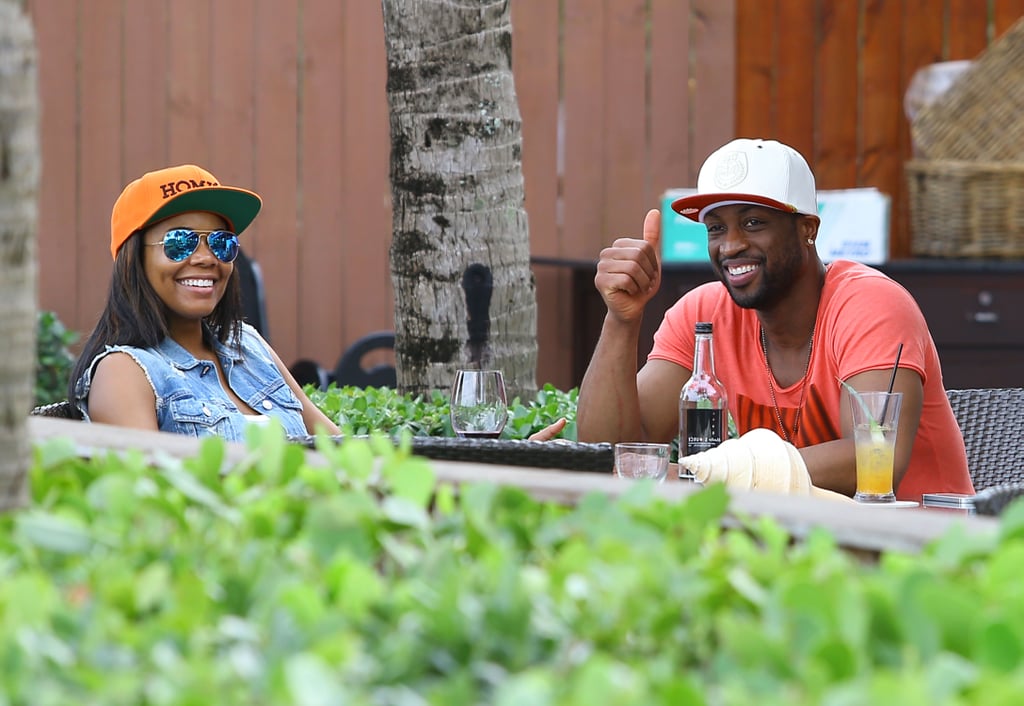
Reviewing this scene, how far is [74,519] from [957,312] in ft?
15.8

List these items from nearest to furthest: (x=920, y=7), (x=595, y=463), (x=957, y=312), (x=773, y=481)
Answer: (x=773, y=481) → (x=595, y=463) → (x=957, y=312) → (x=920, y=7)

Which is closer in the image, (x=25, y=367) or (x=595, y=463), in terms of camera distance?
(x=25, y=367)

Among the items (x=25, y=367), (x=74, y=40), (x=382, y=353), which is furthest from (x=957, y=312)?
(x=25, y=367)

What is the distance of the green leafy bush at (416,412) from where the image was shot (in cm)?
277

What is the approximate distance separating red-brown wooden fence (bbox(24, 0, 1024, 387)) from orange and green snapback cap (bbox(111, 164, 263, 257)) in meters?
2.68

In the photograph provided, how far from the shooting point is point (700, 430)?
234cm

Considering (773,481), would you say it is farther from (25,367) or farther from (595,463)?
(25,367)

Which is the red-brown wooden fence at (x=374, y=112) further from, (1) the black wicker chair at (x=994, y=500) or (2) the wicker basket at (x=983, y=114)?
(1) the black wicker chair at (x=994, y=500)

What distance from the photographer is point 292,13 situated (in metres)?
5.47

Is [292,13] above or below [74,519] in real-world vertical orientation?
above

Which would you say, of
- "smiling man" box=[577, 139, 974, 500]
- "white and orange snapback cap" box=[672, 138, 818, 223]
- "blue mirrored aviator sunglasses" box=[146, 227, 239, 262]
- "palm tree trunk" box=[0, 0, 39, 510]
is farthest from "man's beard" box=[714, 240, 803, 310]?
"palm tree trunk" box=[0, 0, 39, 510]

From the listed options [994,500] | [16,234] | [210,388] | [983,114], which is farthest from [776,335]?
[983,114]

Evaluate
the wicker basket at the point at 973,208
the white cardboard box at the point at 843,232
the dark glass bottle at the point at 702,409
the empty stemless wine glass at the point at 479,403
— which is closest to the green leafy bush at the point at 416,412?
the empty stemless wine glass at the point at 479,403

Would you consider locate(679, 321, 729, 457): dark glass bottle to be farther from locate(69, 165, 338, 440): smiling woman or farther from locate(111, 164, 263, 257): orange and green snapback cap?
locate(111, 164, 263, 257): orange and green snapback cap
